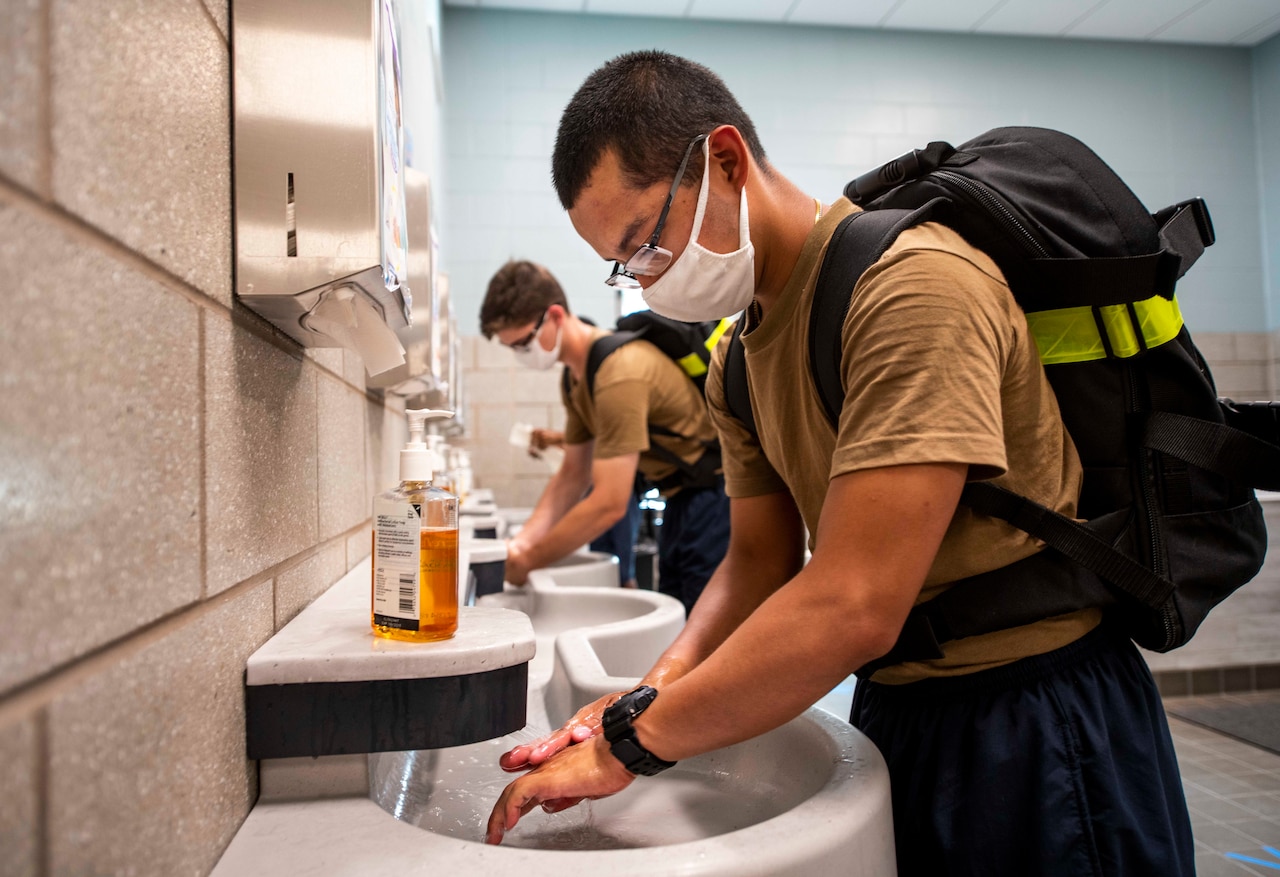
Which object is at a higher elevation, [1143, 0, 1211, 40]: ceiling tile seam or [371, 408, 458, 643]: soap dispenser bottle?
[1143, 0, 1211, 40]: ceiling tile seam

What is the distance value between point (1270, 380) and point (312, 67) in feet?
20.3

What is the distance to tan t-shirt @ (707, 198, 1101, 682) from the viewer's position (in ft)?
2.15

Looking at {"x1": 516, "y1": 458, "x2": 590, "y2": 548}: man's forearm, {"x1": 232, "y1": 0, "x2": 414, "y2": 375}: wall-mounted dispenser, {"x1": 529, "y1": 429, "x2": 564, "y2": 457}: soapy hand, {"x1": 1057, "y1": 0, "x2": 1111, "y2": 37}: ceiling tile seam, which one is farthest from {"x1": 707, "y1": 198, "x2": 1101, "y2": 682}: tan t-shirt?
{"x1": 1057, "y1": 0, "x2": 1111, "y2": 37}: ceiling tile seam

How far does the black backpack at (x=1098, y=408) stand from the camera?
78cm

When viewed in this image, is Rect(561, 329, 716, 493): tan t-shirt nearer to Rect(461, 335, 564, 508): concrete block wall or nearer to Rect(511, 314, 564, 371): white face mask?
Rect(511, 314, 564, 371): white face mask

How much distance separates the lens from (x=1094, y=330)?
0.80m

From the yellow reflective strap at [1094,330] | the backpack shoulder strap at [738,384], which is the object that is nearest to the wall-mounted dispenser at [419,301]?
the backpack shoulder strap at [738,384]

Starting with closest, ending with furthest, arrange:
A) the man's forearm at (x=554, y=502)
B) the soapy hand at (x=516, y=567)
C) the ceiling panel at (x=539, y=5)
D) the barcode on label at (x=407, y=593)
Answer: the barcode on label at (x=407, y=593), the soapy hand at (x=516, y=567), the man's forearm at (x=554, y=502), the ceiling panel at (x=539, y=5)

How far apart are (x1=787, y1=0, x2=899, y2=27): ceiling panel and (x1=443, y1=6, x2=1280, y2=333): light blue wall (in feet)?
0.27

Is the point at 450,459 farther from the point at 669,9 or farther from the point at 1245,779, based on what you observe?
the point at 669,9

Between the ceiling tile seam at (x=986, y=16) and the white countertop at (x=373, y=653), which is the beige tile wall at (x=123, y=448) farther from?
the ceiling tile seam at (x=986, y=16)

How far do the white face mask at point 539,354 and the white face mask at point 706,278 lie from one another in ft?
4.78

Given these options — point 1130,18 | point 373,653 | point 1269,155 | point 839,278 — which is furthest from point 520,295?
point 1269,155

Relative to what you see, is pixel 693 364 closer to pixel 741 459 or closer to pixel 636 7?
Answer: pixel 741 459
